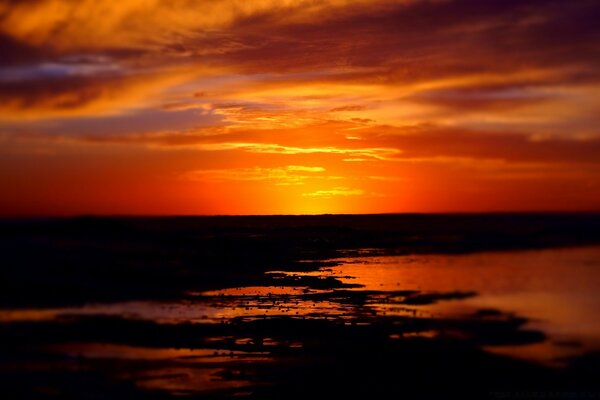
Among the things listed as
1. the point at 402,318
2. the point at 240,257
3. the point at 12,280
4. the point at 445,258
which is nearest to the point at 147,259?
the point at 240,257

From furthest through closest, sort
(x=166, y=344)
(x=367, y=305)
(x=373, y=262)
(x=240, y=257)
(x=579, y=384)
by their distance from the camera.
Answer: (x=240, y=257) → (x=373, y=262) → (x=367, y=305) → (x=166, y=344) → (x=579, y=384)

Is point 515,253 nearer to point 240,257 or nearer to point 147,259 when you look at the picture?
point 240,257

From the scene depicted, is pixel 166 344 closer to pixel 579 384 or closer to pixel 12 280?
pixel 579 384

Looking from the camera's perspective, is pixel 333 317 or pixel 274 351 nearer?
pixel 274 351

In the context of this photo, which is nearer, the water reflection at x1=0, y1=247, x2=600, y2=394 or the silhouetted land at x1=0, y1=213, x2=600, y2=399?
the silhouetted land at x1=0, y1=213, x2=600, y2=399

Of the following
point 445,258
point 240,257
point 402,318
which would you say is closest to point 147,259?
point 240,257

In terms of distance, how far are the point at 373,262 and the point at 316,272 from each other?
8007mm

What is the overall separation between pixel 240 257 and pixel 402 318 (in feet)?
93.0

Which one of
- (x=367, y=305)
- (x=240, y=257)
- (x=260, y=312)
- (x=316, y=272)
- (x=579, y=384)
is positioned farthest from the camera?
(x=240, y=257)

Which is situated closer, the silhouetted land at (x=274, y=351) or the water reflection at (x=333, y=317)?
the silhouetted land at (x=274, y=351)

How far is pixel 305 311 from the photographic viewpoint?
23.8m

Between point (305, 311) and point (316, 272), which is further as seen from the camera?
point (316, 272)

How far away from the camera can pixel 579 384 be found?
44.9 feet

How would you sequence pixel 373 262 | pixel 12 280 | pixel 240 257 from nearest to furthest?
pixel 12 280, pixel 373 262, pixel 240 257
